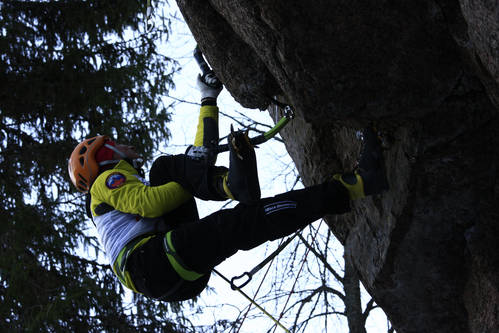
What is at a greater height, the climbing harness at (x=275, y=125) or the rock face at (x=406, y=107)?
the climbing harness at (x=275, y=125)

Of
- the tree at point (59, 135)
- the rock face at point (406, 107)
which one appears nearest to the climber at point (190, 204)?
the rock face at point (406, 107)

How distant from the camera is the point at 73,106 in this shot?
6.86m

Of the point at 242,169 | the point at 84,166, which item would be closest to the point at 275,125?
the point at 242,169

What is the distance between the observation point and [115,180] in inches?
145

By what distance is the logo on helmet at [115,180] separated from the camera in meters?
3.67

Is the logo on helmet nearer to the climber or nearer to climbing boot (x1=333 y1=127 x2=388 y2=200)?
the climber

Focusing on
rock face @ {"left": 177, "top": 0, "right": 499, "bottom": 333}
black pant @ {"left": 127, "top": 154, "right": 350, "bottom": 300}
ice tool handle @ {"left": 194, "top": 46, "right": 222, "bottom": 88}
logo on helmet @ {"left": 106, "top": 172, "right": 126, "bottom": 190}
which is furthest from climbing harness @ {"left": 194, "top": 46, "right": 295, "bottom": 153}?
logo on helmet @ {"left": 106, "top": 172, "right": 126, "bottom": 190}

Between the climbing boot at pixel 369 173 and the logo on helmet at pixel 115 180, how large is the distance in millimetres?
1503

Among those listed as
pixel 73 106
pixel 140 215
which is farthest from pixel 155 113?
pixel 140 215

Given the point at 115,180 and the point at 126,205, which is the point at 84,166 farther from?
the point at 126,205

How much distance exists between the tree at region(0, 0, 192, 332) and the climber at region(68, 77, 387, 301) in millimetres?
2505

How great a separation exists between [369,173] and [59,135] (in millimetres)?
4814

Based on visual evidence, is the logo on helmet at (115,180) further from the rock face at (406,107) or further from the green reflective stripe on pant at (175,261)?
the rock face at (406,107)

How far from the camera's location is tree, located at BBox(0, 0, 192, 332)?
19.8ft
